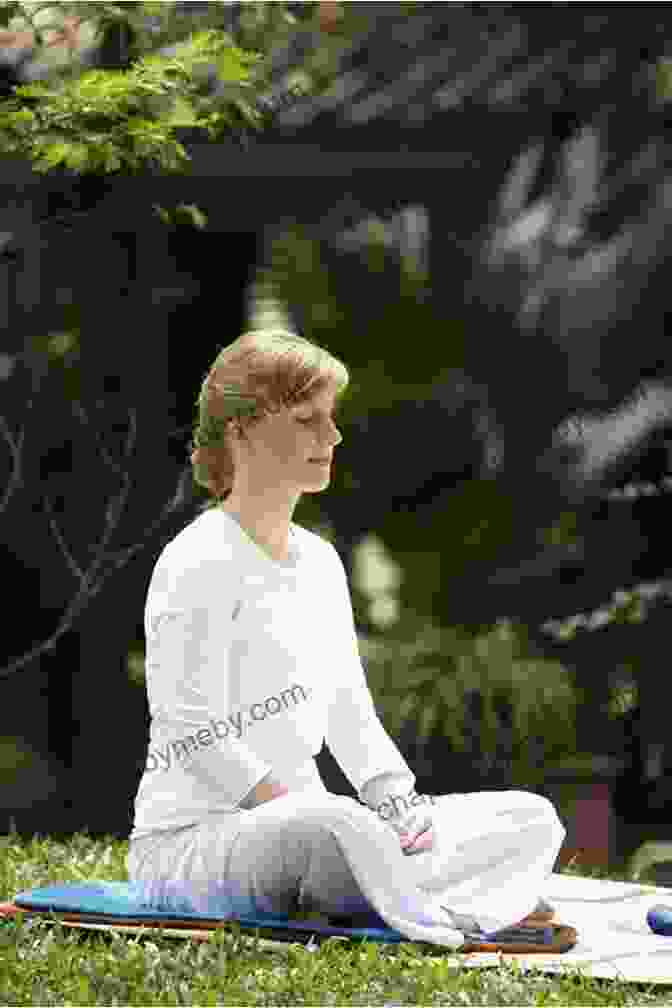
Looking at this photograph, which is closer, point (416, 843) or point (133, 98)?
point (416, 843)

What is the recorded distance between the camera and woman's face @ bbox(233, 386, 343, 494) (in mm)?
5312

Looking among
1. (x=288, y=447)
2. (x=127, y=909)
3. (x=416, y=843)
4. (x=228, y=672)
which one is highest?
(x=288, y=447)

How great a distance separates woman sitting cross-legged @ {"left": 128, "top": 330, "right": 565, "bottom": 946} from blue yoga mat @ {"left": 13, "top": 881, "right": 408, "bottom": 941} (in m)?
0.03

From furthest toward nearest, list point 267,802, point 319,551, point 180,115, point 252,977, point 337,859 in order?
1. point 180,115
2. point 319,551
3. point 267,802
4. point 337,859
5. point 252,977

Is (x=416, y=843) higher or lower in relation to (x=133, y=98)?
lower

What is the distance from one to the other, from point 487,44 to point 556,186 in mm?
633

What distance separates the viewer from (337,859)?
4977 millimetres

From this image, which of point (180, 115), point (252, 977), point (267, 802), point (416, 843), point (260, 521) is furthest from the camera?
point (180, 115)

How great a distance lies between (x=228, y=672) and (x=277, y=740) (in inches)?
7.5

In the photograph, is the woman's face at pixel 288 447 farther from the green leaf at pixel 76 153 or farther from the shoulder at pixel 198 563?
the green leaf at pixel 76 153

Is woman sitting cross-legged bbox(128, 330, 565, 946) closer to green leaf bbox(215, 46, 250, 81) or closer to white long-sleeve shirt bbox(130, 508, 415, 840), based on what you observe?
white long-sleeve shirt bbox(130, 508, 415, 840)

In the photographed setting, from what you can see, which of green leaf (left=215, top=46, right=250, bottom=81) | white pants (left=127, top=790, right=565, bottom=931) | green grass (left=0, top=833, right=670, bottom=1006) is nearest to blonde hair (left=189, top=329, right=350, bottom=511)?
white pants (left=127, top=790, right=565, bottom=931)

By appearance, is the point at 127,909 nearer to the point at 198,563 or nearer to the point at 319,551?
the point at 198,563

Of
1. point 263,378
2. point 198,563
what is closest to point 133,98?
point 263,378
